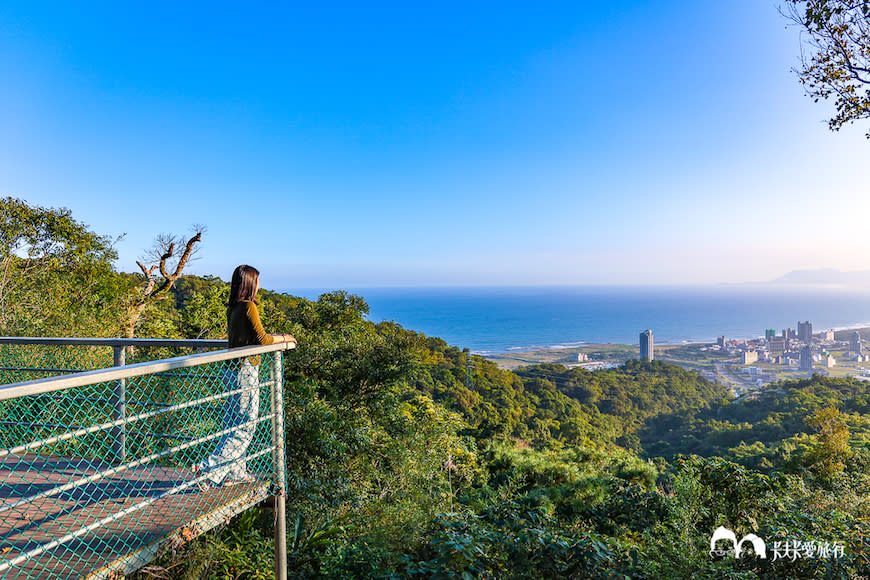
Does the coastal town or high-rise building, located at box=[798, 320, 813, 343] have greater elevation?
high-rise building, located at box=[798, 320, 813, 343]

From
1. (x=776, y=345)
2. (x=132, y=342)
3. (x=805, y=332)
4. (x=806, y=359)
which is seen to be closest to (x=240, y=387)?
(x=132, y=342)

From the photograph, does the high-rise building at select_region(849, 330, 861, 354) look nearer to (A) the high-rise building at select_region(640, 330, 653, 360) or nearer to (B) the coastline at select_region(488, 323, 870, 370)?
(B) the coastline at select_region(488, 323, 870, 370)

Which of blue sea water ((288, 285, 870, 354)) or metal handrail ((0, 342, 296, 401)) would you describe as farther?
blue sea water ((288, 285, 870, 354))

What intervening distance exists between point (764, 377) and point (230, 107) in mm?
53171

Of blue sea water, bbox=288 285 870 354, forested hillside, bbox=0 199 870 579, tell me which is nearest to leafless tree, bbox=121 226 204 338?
forested hillside, bbox=0 199 870 579

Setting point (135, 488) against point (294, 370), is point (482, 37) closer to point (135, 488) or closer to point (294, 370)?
point (294, 370)

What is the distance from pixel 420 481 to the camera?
7938 mm

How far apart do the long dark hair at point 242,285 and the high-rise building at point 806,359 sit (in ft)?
186

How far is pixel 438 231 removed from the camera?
49.2m

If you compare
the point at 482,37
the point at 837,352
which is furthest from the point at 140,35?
the point at 837,352
